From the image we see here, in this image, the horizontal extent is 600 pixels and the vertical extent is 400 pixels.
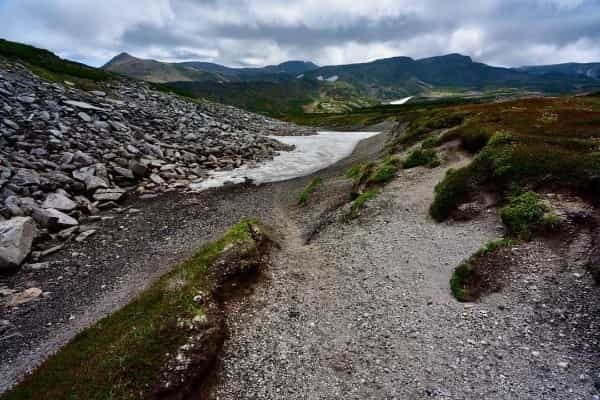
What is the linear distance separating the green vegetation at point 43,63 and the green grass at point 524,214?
55.5 m

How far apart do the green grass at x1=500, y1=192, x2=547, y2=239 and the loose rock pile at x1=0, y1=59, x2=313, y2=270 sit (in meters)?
22.1

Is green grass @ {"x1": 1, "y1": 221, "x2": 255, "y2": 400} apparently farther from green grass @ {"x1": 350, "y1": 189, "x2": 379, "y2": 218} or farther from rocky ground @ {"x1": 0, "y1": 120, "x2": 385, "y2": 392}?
green grass @ {"x1": 350, "y1": 189, "x2": 379, "y2": 218}

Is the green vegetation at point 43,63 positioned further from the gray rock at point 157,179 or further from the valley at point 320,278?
the gray rock at point 157,179

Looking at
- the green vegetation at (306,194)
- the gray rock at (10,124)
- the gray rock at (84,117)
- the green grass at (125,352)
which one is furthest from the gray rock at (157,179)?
the green grass at (125,352)

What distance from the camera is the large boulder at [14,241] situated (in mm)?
13953

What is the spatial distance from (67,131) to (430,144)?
32.4m

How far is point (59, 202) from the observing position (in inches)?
763

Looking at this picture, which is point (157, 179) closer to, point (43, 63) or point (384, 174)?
point (384, 174)

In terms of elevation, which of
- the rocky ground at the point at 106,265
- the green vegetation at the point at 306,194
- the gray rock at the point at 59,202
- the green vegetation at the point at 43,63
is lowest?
the rocky ground at the point at 106,265

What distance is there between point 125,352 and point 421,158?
21.1 meters

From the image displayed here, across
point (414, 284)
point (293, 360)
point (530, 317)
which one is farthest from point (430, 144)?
point (293, 360)

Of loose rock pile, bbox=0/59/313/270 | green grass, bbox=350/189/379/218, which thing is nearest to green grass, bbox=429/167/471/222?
green grass, bbox=350/189/379/218

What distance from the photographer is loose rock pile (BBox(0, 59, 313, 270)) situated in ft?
58.2

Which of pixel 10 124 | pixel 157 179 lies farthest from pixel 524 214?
pixel 10 124
